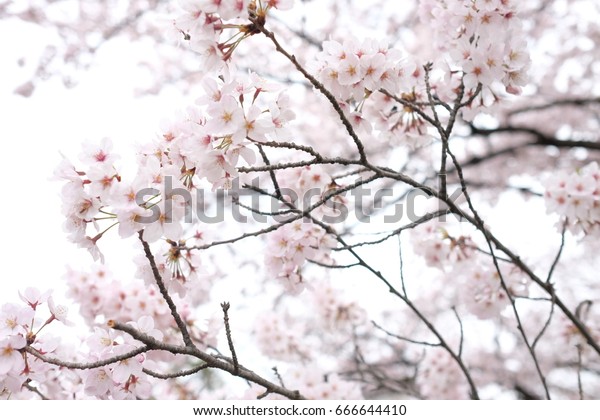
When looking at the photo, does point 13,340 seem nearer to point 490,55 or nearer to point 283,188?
point 283,188

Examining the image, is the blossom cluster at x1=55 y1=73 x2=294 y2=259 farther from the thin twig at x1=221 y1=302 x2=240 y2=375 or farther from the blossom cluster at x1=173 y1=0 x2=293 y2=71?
the thin twig at x1=221 y1=302 x2=240 y2=375

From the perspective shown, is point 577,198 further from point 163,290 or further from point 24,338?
point 24,338

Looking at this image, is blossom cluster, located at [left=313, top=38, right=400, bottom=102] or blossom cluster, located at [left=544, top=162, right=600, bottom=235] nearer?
blossom cluster, located at [left=313, top=38, right=400, bottom=102]

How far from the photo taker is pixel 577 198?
2.35 metres

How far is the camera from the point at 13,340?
4.63 ft

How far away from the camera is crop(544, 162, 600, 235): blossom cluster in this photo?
2.33 meters

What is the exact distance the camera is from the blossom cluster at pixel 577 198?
7.66 feet

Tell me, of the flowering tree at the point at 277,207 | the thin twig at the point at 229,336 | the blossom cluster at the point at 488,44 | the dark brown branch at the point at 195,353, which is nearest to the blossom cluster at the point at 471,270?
the flowering tree at the point at 277,207

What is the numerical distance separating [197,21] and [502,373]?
724 cm

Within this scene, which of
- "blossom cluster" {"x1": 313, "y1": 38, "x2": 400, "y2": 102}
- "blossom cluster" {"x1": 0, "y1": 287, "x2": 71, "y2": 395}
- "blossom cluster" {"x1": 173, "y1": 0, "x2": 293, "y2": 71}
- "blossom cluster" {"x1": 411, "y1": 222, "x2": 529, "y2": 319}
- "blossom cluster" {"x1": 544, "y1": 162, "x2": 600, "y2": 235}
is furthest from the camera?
"blossom cluster" {"x1": 411, "y1": 222, "x2": 529, "y2": 319}

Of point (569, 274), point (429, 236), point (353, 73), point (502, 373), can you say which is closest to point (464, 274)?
point (429, 236)

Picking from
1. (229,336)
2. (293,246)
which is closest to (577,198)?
(293,246)

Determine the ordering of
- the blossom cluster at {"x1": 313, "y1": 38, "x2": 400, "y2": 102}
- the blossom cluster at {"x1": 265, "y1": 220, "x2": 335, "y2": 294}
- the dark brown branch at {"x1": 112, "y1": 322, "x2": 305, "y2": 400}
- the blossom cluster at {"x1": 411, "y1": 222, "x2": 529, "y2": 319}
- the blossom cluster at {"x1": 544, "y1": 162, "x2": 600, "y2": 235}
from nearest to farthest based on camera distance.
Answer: the dark brown branch at {"x1": 112, "y1": 322, "x2": 305, "y2": 400} < the blossom cluster at {"x1": 313, "y1": 38, "x2": 400, "y2": 102} < the blossom cluster at {"x1": 265, "y1": 220, "x2": 335, "y2": 294} < the blossom cluster at {"x1": 544, "y1": 162, "x2": 600, "y2": 235} < the blossom cluster at {"x1": 411, "y1": 222, "x2": 529, "y2": 319}

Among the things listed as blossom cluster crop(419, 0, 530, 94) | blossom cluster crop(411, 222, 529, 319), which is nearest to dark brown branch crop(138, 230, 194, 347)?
blossom cluster crop(419, 0, 530, 94)
